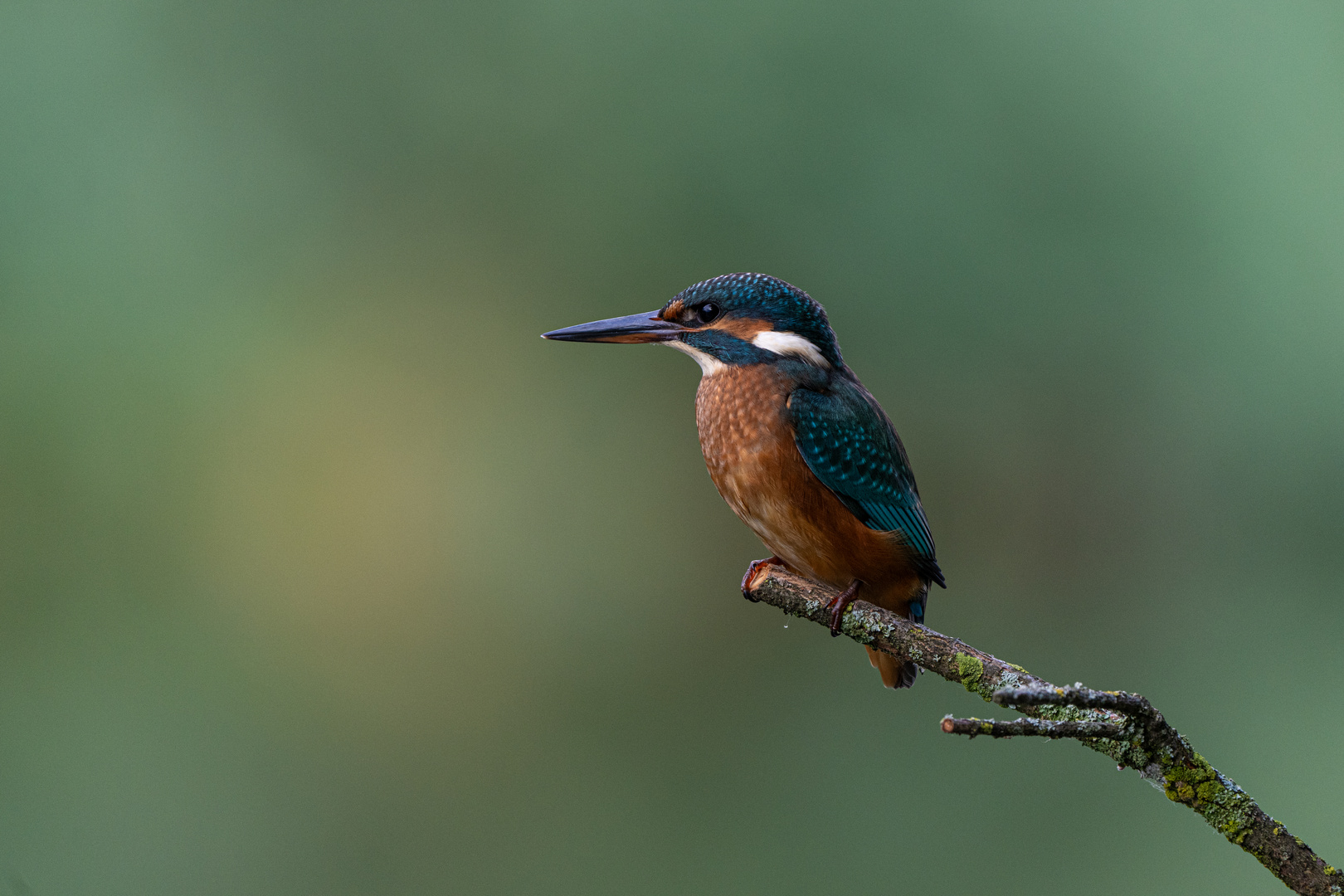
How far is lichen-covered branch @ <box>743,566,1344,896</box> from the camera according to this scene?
2.63ft

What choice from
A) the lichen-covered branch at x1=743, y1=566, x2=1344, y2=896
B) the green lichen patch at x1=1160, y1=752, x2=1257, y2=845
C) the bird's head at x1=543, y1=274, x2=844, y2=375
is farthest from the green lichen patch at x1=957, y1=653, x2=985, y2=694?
the bird's head at x1=543, y1=274, x2=844, y2=375

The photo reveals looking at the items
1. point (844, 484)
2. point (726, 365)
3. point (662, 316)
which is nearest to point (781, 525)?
point (844, 484)

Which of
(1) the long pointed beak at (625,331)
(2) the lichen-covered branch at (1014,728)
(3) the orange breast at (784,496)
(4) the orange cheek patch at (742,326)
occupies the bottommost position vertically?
(2) the lichen-covered branch at (1014,728)

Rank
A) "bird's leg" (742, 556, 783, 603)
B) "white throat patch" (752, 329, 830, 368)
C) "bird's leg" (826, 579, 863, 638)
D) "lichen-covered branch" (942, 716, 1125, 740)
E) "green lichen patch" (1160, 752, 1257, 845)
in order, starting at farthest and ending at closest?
"white throat patch" (752, 329, 830, 368) → "bird's leg" (742, 556, 783, 603) → "bird's leg" (826, 579, 863, 638) → "green lichen patch" (1160, 752, 1257, 845) → "lichen-covered branch" (942, 716, 1125, 740)

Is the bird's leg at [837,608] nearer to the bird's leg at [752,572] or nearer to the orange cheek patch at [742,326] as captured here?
the bird's leg at [752,572]

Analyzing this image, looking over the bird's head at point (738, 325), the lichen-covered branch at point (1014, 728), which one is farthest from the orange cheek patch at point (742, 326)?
the lichen-covered branch at point (1014, 728)

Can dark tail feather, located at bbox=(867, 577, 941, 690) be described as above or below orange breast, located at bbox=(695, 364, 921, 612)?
below

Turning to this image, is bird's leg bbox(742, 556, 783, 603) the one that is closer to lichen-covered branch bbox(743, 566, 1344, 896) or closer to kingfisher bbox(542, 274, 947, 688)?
kingfisher bbox(542, 274, 947, 688)

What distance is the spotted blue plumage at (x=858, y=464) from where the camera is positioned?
1.46 metres

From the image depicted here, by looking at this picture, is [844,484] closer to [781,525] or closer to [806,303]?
[781,525]

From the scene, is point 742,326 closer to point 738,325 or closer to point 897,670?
point 738,325

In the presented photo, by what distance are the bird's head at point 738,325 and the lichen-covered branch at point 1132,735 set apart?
1.71 feet

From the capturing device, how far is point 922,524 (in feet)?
4.98

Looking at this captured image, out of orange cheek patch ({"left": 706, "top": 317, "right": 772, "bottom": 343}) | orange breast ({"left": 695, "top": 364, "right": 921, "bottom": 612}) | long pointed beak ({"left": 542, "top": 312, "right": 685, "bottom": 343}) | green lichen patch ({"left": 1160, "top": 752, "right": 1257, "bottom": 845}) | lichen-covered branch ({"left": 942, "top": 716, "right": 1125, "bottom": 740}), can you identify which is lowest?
lichen-covered branch ({"left": 942, "top": 716, "right": 1125, "bottom": 740})
